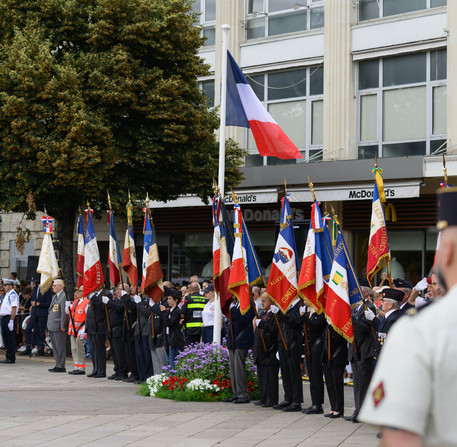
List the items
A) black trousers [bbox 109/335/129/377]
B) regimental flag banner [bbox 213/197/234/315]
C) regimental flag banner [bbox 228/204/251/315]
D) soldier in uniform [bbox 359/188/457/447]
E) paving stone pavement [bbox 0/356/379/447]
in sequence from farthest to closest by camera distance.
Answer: black trousers [bbox 109/335/129/377]
regimental flag banner [bbox 213/197/234/315]
regimental flag banner [bbox 228/204/251/315]
paving stone pavement [bbox 0/356/379/447]
soldier in uniform [bbox 359/188/457/447]

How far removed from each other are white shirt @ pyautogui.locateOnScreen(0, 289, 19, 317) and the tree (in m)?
2.11

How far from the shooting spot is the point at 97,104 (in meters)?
20.8

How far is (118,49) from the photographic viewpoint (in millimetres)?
20484

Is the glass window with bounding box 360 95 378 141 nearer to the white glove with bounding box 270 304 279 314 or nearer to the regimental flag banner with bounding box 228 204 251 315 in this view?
the regimental flag banner with bounding box 228 204 251 315

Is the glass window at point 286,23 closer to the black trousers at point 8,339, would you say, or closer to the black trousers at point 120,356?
the black trousers at point 8,339

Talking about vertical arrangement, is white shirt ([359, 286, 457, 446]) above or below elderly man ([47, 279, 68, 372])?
above

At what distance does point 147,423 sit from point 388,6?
1590 centimetres

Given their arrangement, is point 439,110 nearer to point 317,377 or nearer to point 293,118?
point 293,118

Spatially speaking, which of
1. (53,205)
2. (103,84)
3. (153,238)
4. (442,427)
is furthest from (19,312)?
(442,427)

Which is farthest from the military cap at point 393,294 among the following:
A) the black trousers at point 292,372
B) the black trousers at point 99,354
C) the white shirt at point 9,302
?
the white shirt at point 9,302

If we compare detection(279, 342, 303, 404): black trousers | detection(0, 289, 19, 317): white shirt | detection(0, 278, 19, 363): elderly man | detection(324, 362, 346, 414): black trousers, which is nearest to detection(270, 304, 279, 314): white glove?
detection(279, 342, 303, 404): black trousers

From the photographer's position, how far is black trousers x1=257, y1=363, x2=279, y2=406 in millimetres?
12961

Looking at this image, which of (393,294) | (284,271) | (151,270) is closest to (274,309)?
(284,271)

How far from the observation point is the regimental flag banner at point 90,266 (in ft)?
57.6
